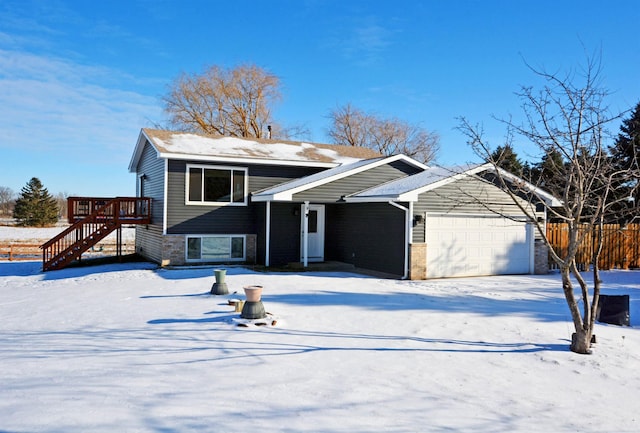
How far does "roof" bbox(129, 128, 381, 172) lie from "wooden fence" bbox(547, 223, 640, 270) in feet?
26.3

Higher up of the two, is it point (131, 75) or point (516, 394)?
point (131, 75)

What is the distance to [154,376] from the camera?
17.3ft

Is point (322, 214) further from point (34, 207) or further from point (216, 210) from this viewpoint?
point (34, 207)

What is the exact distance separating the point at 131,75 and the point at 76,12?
27.3 feet

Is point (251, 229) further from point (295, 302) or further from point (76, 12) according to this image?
point (76, 12)

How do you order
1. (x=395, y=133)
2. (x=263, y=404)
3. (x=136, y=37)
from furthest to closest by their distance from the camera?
(x=395, y=133) → (x=136, y=37) → (x=263, y=404)

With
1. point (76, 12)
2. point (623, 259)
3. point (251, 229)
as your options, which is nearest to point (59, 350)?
point (251, 229)

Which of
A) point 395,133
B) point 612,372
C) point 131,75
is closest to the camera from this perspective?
point 612,372

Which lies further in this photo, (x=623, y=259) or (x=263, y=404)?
(x=623, y=259)

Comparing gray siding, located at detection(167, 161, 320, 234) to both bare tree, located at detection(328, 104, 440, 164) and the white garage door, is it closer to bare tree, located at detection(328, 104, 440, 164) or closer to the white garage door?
the white garage door

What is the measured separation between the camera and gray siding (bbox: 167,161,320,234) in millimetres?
15836

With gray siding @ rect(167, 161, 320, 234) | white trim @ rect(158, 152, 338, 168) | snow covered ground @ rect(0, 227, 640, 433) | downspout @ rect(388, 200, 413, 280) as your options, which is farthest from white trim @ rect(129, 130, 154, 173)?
downspout @ rect(388, 200, 413, 280)

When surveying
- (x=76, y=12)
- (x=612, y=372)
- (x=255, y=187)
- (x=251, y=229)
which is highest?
(x=76, y=12)

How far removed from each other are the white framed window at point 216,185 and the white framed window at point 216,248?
117 cm
